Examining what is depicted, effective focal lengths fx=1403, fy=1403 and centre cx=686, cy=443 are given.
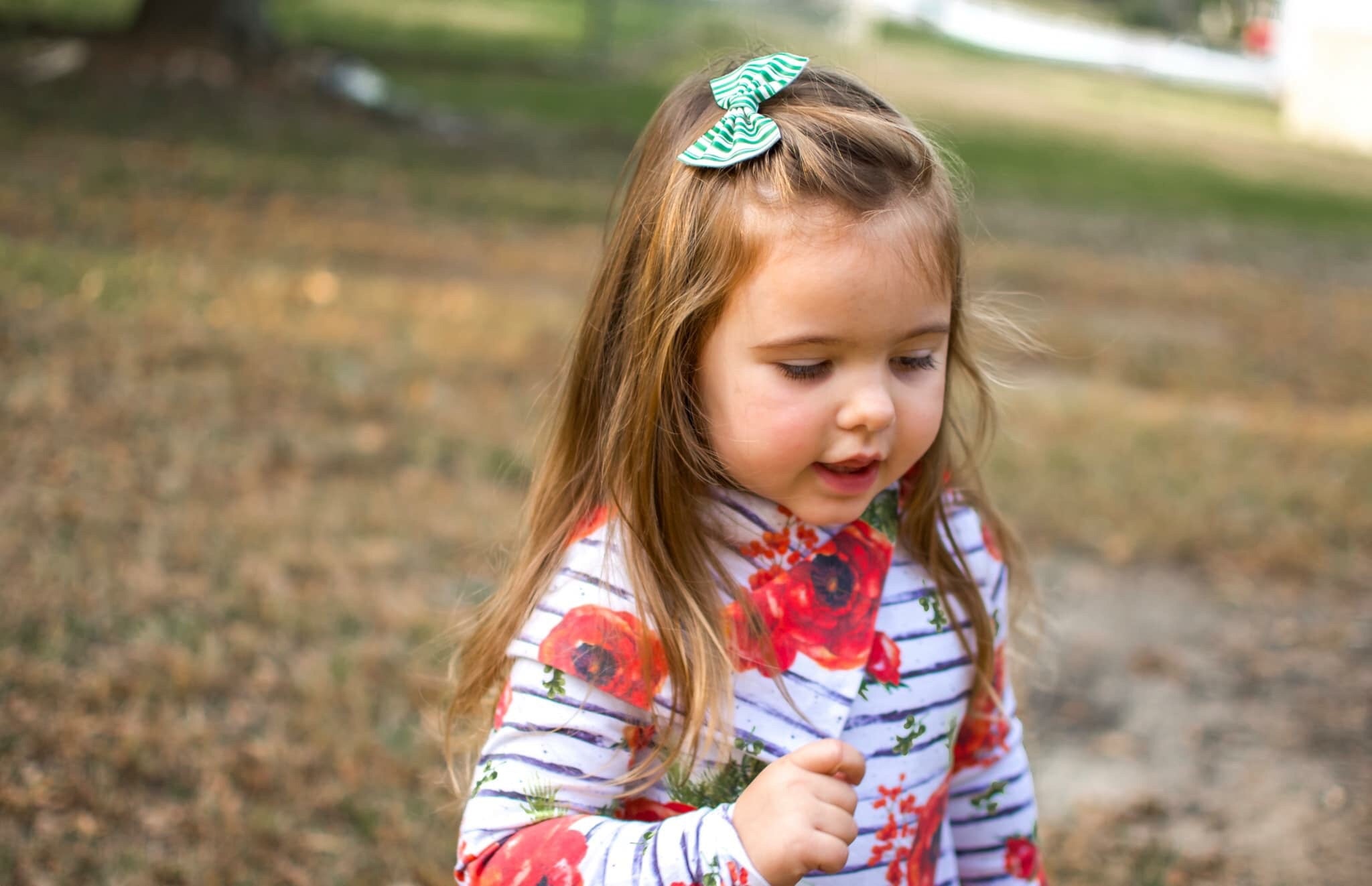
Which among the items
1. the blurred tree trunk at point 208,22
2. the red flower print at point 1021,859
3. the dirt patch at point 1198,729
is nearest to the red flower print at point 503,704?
the red flower print at point 1021,859

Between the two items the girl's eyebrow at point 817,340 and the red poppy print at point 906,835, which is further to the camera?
the red poppy print at point 906,835

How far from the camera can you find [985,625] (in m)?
1.56

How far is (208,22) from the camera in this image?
1119 cm

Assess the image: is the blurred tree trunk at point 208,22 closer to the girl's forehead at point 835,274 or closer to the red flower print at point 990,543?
the red flower print at point 990,543

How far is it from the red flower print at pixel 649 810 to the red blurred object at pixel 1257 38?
39754mm

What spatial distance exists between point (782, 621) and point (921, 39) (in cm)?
2800

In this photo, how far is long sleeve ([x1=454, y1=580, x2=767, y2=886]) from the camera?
128cm

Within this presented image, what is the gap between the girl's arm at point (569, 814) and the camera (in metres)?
1.27

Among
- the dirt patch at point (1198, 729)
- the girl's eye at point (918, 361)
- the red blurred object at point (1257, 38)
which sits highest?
the girl's eye at point (918, 361)

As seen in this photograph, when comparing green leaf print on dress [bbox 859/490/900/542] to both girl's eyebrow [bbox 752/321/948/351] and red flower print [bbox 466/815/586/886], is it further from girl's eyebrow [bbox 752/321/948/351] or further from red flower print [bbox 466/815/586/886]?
red flower print [bbox 466/815/586/886]

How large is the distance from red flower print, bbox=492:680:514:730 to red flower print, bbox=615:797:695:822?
154 mm

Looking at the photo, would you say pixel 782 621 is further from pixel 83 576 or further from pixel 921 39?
pixel 921 39

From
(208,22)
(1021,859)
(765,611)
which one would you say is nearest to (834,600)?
(765,611)

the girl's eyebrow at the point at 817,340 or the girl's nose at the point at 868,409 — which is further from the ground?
the girl's eyebrow at the point at 817,340
